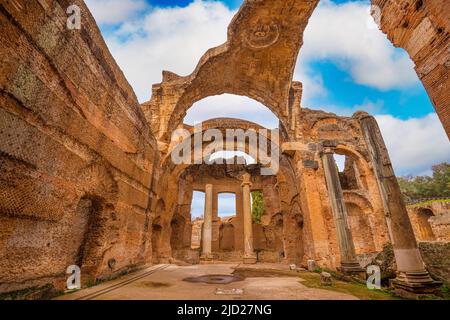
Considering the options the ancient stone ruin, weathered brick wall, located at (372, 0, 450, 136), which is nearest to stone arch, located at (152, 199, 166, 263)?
the ancient stone ruin

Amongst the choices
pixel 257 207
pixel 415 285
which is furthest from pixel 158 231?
pixel 257 207

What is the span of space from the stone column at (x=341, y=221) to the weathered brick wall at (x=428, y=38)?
439cm

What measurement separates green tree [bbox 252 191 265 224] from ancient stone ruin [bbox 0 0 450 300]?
10.0 metres

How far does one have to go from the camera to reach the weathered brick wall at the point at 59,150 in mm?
2611

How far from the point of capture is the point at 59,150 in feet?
11.0

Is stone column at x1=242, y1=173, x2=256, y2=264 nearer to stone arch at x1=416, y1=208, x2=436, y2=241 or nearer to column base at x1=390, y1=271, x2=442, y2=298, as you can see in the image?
column base at x1=390, y1=271, x2=442, y2=298

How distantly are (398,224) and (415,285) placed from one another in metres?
1.27

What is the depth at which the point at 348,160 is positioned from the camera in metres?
16.6

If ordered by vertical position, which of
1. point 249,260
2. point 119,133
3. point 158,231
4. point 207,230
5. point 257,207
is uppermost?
point 257,207

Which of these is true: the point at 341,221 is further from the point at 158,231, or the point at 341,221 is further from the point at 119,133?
the point at 158,231

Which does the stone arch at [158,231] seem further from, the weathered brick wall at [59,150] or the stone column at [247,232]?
the weathered brick wall at [59,150]

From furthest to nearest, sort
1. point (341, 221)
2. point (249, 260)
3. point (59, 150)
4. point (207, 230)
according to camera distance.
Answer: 1. point (207, 230)
2. point (249, 260)
3. point (341, 221)
4. point (59, 150)

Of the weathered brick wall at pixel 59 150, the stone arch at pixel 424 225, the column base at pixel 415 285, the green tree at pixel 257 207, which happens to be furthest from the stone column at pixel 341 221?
the stone arch at pixel 424 225

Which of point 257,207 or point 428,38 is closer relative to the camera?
point 428,38
